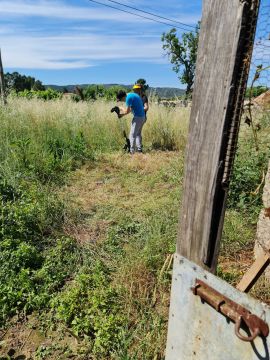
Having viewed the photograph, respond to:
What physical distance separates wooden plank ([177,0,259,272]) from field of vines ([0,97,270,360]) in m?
0.99

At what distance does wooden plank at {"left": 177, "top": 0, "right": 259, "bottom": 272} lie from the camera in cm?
115

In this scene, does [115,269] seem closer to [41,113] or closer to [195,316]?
[195,316]

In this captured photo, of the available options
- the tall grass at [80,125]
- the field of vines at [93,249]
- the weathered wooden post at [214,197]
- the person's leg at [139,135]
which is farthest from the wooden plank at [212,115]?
the person's leg at [139,135]

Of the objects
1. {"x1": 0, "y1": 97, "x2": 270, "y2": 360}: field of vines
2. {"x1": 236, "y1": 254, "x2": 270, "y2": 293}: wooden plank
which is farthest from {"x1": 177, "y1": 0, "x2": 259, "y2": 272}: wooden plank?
{"x1": 0, "y1": 97, "x2": 270, "y2": 360}: field of vines

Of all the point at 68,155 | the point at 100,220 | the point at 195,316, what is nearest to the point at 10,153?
the point at 68,155

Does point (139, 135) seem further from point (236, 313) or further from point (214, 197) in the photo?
point (236, 313)

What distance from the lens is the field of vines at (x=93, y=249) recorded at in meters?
2.62

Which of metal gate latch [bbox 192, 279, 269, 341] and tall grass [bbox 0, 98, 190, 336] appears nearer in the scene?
metal gate latch [bbox 192, 279, 269, 341]

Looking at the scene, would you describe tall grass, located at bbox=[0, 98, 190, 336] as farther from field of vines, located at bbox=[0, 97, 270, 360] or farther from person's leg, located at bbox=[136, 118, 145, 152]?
person's leg, located at bbox=[136, 118, 145, 152]

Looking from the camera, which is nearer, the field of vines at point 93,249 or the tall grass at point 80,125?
the field of vines at point 93,249

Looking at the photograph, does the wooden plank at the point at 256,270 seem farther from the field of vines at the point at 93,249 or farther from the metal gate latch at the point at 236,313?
the field of vines at the point at 93,249

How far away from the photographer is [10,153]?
5.95 metres

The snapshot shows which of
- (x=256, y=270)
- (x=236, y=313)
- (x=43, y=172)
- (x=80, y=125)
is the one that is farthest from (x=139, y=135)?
(x=236, y=313)

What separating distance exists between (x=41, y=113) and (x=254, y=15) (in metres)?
7.99
